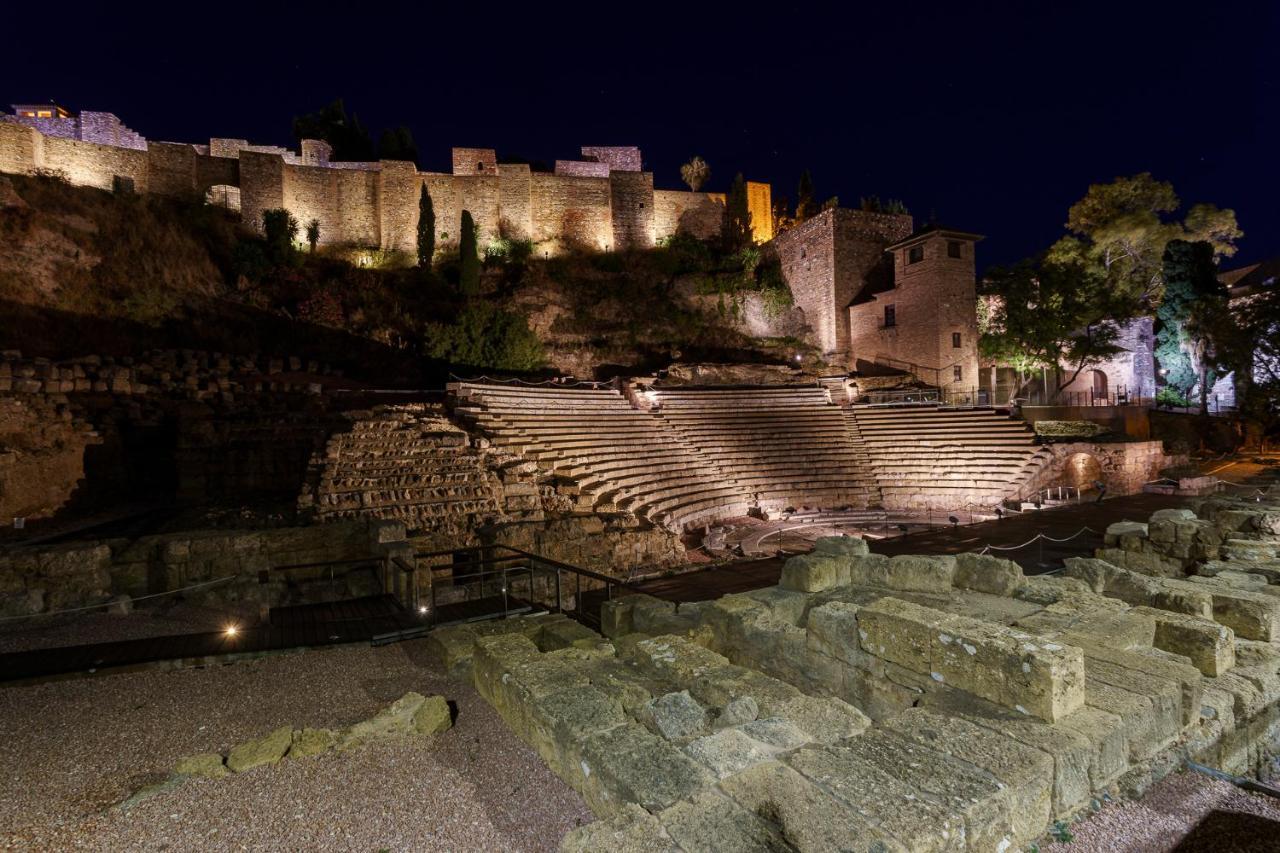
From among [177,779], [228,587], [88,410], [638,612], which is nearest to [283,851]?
[177,779]

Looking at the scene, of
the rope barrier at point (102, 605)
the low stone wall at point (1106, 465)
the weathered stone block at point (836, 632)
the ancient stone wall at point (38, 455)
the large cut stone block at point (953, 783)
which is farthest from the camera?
the low stone wall at point (1106, 465)

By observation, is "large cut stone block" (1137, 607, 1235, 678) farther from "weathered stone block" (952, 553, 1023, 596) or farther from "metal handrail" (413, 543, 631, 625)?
"metal handrail" (413, 543, 631, 625)

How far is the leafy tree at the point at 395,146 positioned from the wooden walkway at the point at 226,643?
43135 mm

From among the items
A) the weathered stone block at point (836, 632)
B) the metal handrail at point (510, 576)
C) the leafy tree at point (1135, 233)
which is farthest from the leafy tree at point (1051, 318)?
the weathered stone block at point (836, 632)

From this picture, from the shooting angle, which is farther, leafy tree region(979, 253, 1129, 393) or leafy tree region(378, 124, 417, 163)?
leafy tree region(378, 124, 417, 163)

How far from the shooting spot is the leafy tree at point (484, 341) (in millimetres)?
25766

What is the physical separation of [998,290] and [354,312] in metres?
32.5

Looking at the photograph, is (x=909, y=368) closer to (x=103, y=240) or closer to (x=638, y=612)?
(x=638, y=612)

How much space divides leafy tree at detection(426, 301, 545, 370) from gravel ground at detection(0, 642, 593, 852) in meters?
22.1

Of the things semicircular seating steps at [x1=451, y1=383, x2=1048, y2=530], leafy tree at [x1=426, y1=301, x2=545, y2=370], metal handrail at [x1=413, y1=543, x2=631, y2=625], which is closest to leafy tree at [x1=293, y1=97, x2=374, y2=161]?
leafy tree at [x1=426, y1=301, x2=545, y2=370]

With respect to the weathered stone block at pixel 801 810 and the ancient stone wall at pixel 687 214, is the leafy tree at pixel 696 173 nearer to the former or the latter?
the ancient stone wall at pixel 687 214

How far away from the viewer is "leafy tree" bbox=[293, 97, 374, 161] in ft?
133

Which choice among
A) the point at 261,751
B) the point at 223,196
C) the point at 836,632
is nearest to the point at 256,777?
A: the point at 261,751

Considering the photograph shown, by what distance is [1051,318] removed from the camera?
26.6 metres
